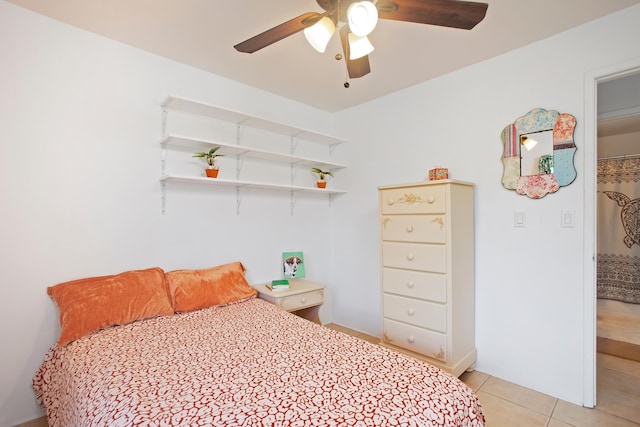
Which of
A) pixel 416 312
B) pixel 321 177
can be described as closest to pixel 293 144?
pixel 321 177

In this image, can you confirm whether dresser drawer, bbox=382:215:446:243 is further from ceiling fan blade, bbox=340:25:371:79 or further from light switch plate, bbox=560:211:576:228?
ceiling fan blade, bbox=340:25:371:79

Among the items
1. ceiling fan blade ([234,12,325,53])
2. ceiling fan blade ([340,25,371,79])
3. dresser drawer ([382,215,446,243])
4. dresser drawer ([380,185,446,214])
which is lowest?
dresser drawer ([382,215,446,243])

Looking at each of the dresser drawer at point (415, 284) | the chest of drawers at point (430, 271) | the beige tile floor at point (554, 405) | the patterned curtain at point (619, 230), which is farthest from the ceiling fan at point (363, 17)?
the patterned curtain at point (619, 230)

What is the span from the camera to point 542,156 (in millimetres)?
2100

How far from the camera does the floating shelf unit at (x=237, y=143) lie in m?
2.25

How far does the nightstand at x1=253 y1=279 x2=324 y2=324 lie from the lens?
253 cm

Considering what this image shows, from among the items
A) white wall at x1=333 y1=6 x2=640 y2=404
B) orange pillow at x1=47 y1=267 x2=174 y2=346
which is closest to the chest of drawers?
white wall at x1=333 y1=6 x2=640 y2=404

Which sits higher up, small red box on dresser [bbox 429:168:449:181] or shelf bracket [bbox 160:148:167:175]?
shelf bracket [bbox 160:148:167:175]

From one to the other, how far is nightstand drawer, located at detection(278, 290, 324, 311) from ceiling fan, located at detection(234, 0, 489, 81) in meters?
1.88

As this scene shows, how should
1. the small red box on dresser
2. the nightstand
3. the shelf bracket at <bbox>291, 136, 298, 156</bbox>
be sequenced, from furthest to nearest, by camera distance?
the shelf bracket at <bbox>291, 136, 298, 156</bbox>, the nightstand, the small red box on dresser

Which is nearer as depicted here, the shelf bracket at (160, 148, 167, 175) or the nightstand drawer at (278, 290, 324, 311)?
the shelf bracket at (160, 148, 167, 175)

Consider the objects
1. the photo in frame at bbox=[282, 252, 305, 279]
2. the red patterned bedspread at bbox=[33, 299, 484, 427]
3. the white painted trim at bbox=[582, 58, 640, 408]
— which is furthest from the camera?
the photo in frame at bbox=[282, 252, 305, 279]

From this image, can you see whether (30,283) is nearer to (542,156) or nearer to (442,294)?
(442,294)

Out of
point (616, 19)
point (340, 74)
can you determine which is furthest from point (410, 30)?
point (616, 19)
